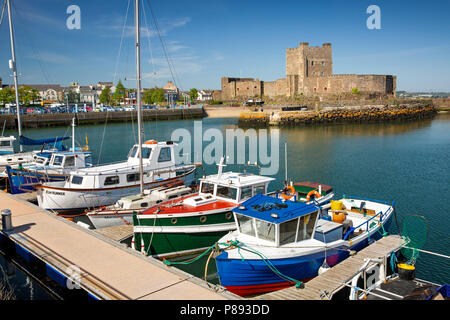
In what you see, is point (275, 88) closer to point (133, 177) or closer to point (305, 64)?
point (305, 64)

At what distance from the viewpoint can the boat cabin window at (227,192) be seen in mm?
12898

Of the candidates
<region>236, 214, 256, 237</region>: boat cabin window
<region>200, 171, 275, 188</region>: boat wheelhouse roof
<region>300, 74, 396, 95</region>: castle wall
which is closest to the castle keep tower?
<region>300, 74, 396, 95</region>: castle wall

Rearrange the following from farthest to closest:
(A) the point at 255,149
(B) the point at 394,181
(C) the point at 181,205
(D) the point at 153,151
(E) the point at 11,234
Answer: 1. (A) the point at 255,149
2. (B) the point at 394,181
3. (D) the point at 153,151
4. (C) the point at 181,205
5. (E) the point at 11,234

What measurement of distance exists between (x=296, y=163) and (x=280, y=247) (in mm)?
20135

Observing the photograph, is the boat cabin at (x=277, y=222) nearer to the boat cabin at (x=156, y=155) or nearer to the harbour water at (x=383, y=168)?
the harbour water at (x=383, y=168)

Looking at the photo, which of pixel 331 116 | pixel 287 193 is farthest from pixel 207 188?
pixel 331 116

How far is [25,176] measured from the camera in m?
18.3

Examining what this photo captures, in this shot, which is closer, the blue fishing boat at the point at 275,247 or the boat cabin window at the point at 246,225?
the blue fishing boat at the point at 275,247

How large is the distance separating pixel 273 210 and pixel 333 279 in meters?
2.39

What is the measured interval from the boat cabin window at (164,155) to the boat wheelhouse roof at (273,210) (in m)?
8.04

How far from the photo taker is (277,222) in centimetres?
948

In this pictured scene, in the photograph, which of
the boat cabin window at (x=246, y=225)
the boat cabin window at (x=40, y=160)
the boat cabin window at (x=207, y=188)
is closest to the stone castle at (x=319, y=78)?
the boat cabin window at (x=40, y=160)
